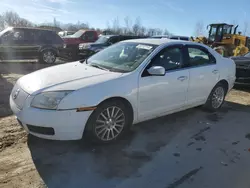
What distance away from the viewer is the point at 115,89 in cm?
358

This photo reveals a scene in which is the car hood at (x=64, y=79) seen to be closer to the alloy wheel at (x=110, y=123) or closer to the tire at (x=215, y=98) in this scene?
the alloy wheel at (x=110, y=123)

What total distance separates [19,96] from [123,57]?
1.81 m

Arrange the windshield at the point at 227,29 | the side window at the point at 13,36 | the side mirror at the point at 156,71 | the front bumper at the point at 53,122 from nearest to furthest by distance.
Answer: the front bumper at the point at 53,122, the side mirror at the point at 156,71, the side window at the point at 13,36, the windshield at the point at 227,29

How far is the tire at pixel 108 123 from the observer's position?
138 inches

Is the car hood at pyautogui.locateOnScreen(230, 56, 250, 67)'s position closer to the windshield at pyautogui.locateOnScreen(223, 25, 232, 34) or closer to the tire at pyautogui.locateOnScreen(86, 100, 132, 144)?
the tire at pyautogui.locateOnScreen(86, 100, 132, 144)

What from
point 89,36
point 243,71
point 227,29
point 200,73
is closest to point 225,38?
point 227,29

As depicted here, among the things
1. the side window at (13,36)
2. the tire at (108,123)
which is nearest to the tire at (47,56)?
the side window at (13,36)

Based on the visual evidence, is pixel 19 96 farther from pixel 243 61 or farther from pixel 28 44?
pixel 28 44

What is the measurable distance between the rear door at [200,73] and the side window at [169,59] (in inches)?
10.6

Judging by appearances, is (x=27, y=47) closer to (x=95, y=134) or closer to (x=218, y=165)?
(x=95, y=134)

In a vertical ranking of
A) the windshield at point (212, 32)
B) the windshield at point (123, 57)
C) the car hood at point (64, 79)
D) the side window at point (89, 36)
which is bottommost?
the car hood at point (64, 79)

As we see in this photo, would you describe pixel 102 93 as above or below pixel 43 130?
above

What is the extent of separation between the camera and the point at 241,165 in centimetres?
339

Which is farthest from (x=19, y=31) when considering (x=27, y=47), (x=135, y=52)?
(x=135, y=52)
